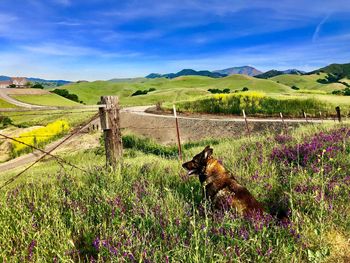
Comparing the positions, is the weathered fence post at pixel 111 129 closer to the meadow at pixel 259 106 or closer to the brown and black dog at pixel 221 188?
the brown and black dog at pixel 221 188

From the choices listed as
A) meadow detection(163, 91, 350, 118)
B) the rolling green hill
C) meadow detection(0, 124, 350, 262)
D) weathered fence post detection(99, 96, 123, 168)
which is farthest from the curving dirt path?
the rolling green hill

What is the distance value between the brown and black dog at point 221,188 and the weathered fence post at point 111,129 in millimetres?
2654

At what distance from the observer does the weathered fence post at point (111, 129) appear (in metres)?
6.23

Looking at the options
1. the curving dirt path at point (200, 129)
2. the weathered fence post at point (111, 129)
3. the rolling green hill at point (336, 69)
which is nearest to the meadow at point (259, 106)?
the curving dirt path at point (200, 129)

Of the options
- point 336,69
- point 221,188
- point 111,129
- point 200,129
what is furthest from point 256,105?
point 336,69

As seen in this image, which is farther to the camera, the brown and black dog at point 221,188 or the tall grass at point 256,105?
the tall grass at point 256,105

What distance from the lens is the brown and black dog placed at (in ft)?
11.8

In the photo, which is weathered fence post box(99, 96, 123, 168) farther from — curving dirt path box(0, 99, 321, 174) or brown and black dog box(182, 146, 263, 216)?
curving dirt path box(0, 99, 321, 174)

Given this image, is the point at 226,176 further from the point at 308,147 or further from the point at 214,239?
the point at 308,147

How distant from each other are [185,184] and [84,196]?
1.62 meters

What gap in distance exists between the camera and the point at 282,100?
85.2 ft

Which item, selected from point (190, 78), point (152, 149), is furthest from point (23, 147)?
point (190, 78)

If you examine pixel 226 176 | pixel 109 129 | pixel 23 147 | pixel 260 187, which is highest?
pixel 109 129

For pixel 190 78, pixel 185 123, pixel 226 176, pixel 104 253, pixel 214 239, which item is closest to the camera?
pixel 104 253
